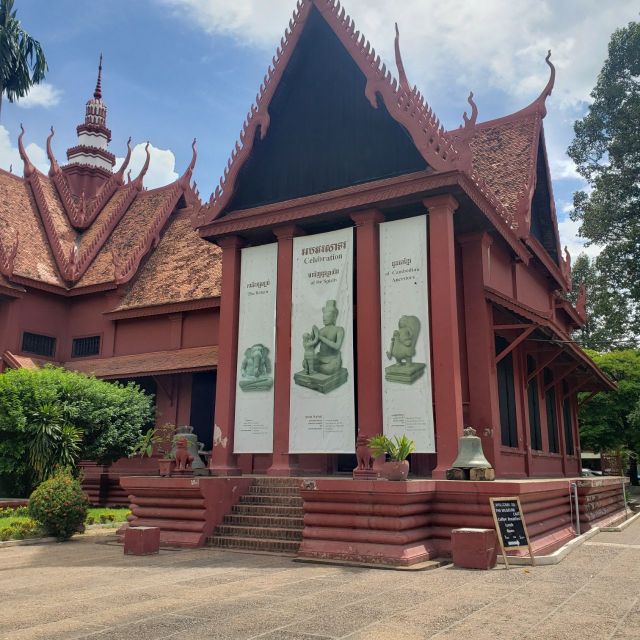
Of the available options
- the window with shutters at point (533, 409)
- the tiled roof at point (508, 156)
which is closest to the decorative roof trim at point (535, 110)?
the tiled roof at point (508, 156)

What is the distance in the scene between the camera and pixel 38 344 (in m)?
21.5

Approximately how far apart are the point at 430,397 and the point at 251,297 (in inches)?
177

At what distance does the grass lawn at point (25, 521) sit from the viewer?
11.7 metres

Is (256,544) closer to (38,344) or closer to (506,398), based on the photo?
(506,398)

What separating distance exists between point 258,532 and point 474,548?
3634 mm

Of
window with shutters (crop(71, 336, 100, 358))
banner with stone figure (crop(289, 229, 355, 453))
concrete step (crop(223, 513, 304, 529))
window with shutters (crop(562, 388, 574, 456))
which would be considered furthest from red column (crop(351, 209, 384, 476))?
window with shutters (crop(71, 336, 100, 358))

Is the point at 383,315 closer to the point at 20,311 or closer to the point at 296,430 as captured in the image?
the point at 296,430

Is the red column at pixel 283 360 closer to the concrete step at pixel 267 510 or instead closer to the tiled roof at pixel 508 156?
the concrete step at pixel 267 510

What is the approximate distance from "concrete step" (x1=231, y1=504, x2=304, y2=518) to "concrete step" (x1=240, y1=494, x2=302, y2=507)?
10 centimetres

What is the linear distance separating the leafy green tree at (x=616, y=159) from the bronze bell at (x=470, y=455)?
14.0 metres

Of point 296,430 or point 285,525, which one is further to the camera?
point 296,430

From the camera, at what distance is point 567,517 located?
11766 mm

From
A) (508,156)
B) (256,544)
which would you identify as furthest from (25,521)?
(508,156)

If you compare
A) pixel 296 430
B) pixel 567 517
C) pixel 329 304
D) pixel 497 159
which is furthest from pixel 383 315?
pixel 497 159
